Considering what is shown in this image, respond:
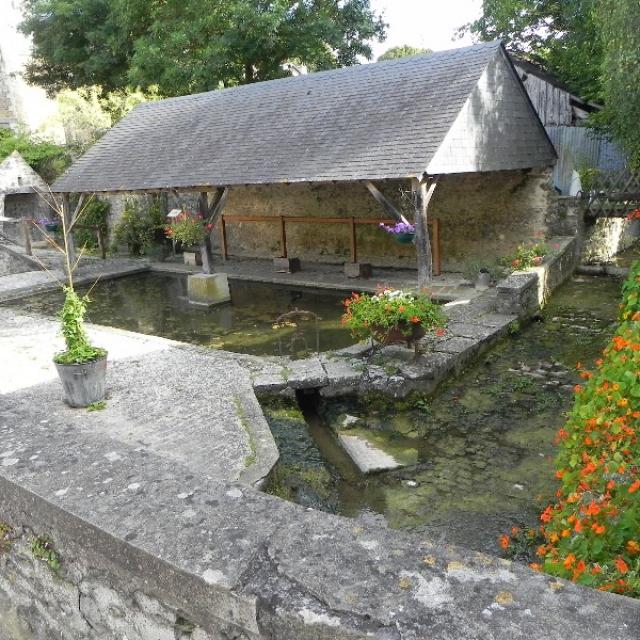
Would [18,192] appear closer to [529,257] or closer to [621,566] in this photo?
[529,257]

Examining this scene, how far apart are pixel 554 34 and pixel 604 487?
58.5ft

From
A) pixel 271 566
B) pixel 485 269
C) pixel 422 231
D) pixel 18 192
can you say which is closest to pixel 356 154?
pixel 422 231

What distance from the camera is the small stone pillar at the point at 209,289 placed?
36.8 ft

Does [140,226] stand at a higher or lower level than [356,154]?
lower

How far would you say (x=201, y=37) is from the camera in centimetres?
1873

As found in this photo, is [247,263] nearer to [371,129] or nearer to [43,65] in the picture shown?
[371,129]

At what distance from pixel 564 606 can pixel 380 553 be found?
0.50 metres

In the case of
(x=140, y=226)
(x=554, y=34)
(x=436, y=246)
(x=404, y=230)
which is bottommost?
(x=436, y=246)

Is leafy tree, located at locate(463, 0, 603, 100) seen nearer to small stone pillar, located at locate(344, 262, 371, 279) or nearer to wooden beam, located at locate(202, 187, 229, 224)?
small stone pillar, located at locate(344, 262, 371, 279)

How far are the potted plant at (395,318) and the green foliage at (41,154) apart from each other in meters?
18.4

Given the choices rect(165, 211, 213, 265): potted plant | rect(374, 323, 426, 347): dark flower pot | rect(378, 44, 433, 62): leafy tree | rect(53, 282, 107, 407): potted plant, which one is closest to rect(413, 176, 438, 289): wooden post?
rect(374, 323, 426, 347): dark flower pot

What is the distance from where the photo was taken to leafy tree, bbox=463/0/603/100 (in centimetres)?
1466

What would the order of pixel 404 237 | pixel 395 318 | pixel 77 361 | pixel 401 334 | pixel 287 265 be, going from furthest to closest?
pixel 287 265 → pixel 404 237 → pixel 401 334 → pixel 395 318 → pixel 77 361

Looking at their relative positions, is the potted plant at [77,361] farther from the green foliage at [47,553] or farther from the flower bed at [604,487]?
the flower bed at [604,487]
